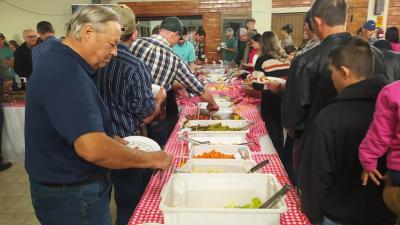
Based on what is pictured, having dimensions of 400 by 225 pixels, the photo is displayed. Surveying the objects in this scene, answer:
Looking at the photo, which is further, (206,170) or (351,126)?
(206,170)

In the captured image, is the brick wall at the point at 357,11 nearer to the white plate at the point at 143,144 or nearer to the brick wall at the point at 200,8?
the brick wall at the point at 200,8

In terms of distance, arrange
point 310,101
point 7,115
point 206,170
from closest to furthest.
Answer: point 206,170, point 310,101, point 7,115

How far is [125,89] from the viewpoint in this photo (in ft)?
5.08

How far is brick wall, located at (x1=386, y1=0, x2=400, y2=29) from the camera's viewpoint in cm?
666

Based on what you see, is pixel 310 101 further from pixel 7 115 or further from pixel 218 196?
pixel 7 115

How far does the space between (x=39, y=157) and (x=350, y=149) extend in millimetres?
975

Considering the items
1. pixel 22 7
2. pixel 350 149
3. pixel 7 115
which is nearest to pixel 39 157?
pixel 350 149

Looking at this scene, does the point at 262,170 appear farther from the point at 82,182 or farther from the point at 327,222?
the point at 82,182

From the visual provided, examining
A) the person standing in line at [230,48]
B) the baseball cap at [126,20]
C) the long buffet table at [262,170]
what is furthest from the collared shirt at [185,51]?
the baseball cap at [126,20]

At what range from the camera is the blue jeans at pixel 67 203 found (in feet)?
3.44

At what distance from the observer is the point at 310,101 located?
1.68 metres

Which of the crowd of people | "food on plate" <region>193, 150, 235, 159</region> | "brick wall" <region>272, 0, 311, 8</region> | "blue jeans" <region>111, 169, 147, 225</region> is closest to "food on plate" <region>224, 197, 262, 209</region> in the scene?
the crowd of people

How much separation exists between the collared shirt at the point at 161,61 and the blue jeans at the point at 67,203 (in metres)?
1.09

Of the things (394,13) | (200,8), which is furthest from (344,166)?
(394,13)
